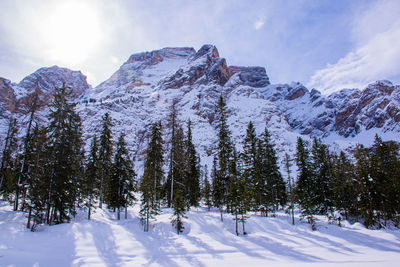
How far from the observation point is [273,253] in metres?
13.4

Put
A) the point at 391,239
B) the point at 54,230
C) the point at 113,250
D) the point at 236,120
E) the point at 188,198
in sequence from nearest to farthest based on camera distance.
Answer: the point at 113,250
the point at 54,230
the point at 391,239
the point at 188,198
the point at 236,120

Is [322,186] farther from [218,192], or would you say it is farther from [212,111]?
[212,111]

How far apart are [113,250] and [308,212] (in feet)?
68.9

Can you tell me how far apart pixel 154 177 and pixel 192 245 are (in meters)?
10.5

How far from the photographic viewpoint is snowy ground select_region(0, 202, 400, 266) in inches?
423

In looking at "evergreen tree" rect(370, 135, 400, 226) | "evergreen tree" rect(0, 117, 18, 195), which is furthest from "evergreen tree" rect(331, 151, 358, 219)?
"evergreen tree" rect(0, 117, 18, 195)

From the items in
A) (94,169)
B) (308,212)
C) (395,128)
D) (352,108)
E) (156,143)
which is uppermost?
(352,108)

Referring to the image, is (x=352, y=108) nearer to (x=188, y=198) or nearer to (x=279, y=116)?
(x=279, y=116)

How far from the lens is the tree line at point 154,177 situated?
639 inches

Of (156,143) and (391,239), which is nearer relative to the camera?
(391,239)

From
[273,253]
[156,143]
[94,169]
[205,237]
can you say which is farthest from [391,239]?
[94,169]

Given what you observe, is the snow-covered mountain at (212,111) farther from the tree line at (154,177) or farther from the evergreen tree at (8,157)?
the evergreen tree at (8,157)

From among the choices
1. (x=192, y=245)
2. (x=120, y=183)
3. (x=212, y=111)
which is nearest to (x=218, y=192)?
(x=120, y=183)

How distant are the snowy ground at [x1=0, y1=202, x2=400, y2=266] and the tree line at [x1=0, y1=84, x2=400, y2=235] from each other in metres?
1.54
